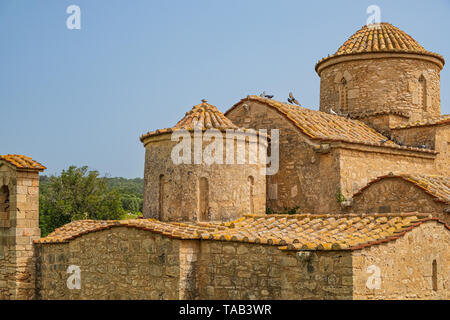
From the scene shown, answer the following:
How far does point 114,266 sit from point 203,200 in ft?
7.53

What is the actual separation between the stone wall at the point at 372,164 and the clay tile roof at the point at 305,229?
2.99 metres

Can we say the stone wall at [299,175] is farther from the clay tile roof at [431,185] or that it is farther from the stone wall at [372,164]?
the clay tile roof at [431,185]

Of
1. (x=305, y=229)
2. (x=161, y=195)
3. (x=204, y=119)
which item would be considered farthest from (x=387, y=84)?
(x=305, y=229)

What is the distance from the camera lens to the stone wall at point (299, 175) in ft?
40.9

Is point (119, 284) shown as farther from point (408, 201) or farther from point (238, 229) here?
point (408, 201)

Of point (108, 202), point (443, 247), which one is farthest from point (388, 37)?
point (108, 202)

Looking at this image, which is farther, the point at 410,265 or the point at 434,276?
the point at 434,276

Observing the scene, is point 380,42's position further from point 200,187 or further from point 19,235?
point 19,235

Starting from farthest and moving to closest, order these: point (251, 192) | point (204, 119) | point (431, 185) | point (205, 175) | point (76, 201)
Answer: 1. point (76, 201)
2. point (204, 119)
3. point (251, 192)
4. point (205, 175)
5. point (431, 185)

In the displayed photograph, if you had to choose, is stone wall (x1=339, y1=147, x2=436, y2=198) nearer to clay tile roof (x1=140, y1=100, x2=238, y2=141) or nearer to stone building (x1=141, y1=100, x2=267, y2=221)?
stone building (x1=141, y1=100, x2=267, y2=221)

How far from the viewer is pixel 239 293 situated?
8438mm

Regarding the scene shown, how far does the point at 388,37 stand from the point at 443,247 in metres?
Result: 10.4

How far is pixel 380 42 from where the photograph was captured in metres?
16.9
